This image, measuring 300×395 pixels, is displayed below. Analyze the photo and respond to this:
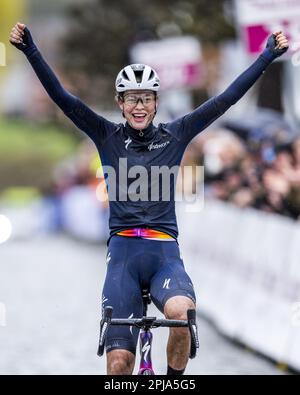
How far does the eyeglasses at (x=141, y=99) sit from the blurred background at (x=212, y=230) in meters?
3.40

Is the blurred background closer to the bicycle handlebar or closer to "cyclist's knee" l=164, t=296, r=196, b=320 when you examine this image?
"cyclist's knee" l=164, t=296, r=196, b=320

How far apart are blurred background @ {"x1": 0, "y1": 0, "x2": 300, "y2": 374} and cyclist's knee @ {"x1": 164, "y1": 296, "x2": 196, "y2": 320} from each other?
3.31 meters

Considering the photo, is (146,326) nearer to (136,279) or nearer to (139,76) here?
(136,279)

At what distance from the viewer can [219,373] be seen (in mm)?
10219

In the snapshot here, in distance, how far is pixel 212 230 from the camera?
14773 mm

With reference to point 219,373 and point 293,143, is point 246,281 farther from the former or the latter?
point 219,373

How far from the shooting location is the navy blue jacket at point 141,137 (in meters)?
7.50

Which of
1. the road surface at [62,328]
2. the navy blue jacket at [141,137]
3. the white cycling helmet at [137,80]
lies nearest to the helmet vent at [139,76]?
the white cycling helmet at [137,80]

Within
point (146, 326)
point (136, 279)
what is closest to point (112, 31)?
point (136, 279)

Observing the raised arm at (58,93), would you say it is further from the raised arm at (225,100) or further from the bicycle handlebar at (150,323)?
the bicycle handlebar at (150,323)

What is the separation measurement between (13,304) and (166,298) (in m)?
8.50

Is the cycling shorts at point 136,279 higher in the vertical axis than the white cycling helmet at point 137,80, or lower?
lower
